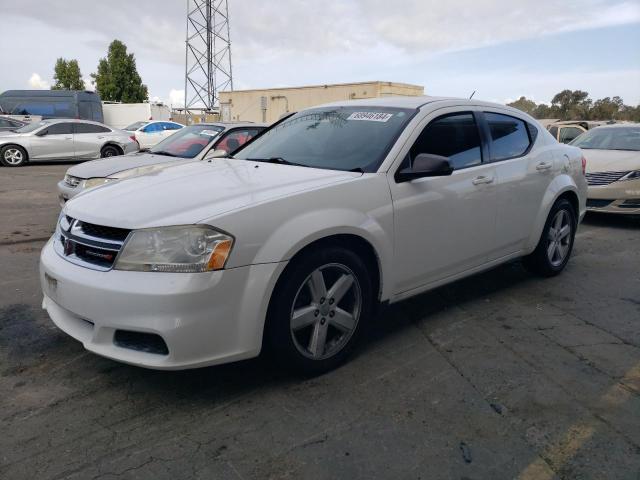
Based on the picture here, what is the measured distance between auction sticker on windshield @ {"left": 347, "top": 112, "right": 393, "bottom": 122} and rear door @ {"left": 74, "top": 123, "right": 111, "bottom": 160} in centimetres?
1449

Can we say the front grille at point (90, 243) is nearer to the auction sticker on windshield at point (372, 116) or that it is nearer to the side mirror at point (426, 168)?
the side mirror at point (426, 168)

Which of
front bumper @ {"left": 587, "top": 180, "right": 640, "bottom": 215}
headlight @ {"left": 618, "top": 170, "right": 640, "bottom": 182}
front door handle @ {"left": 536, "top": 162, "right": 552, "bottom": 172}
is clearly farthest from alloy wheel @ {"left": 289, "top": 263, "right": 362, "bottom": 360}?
headlight @ {"left": 618, "top": 170, "right": 640, "bottom": 182}

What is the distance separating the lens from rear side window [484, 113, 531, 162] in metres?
4.38

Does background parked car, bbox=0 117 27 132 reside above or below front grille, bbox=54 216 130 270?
below

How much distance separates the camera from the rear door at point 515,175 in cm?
430

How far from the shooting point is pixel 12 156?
15.7 meters

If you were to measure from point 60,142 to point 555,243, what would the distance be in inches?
598

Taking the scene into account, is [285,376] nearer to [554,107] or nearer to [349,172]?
[349,172]

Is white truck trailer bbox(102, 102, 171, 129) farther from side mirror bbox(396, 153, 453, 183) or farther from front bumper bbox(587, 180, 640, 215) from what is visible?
side mirror bbox(396, 153, 453, 183)

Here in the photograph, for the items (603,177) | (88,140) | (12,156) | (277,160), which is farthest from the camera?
(88,140)

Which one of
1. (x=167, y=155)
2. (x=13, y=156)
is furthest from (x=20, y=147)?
(x=167, y=155)

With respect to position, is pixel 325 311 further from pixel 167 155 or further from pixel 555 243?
pixel 167 155

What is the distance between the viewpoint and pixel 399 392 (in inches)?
119

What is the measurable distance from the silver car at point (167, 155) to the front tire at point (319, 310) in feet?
12.3
